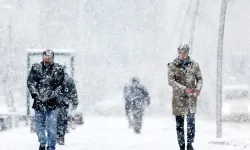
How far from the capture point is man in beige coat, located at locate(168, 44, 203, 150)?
10266mm

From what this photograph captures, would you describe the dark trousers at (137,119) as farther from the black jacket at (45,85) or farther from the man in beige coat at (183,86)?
the man in beige coat at (183,86)

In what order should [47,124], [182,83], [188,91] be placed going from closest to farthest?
[188,91], [182,83], [47,124]

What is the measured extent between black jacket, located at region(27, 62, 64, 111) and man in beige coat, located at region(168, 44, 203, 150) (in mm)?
1939

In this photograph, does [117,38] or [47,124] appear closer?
[47,124]

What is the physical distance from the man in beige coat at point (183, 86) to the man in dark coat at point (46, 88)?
1952 millimetres

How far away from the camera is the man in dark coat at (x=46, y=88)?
35.4 ft

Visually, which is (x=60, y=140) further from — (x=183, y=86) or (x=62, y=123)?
(x=183, y=86)

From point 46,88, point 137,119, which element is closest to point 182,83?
point 46,88

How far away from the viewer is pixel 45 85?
35.6 ft

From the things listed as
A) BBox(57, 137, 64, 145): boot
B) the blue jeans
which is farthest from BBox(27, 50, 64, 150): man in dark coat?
BBox(57, 137, 64, 145): boot

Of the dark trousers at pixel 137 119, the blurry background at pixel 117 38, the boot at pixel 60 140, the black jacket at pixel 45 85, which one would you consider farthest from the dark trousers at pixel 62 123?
the blurry background at pixel 117 38

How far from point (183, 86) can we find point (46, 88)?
92.0 inches

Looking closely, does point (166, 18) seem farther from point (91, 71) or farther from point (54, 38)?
point (91, 71)

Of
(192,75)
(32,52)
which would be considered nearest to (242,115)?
(32,52)
